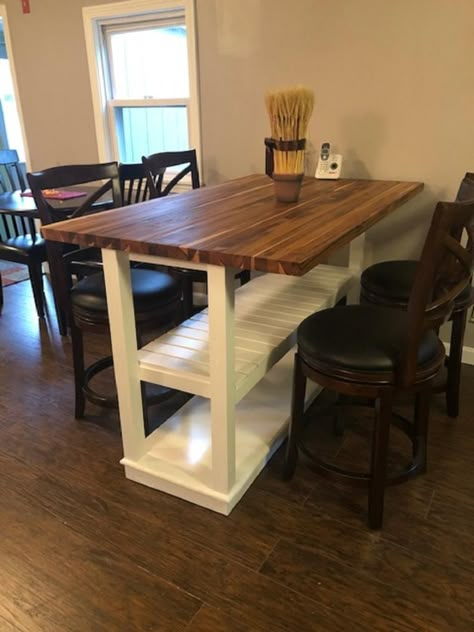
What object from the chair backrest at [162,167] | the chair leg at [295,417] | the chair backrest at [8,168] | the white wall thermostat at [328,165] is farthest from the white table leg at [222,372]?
the chair backrest at [8,168]

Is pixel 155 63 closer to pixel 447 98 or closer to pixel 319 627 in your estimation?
pixel 447 98

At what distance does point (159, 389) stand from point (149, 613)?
1.14 m

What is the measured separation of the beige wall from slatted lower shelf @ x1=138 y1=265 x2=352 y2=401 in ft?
2.08

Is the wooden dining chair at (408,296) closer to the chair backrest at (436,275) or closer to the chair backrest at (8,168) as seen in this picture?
the chair backrest at (436,275)

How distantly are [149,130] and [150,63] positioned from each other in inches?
15.9

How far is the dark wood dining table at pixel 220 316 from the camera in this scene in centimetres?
131

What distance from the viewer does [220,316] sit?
1.34 meters

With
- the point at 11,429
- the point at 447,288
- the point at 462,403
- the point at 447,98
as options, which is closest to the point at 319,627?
the point at 447,288

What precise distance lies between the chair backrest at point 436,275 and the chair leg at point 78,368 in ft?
4.04

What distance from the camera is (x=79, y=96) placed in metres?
3.37

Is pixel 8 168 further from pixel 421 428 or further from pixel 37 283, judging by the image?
pixel 421 428

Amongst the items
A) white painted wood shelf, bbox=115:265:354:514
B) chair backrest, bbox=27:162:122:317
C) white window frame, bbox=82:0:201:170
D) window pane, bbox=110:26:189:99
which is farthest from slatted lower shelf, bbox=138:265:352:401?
window pane, bbox=110:26:189:99

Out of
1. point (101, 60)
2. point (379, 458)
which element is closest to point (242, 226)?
point (379, 458)

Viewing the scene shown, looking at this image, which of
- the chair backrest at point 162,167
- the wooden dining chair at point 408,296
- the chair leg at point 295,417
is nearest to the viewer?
the chair leg at point 295,417
